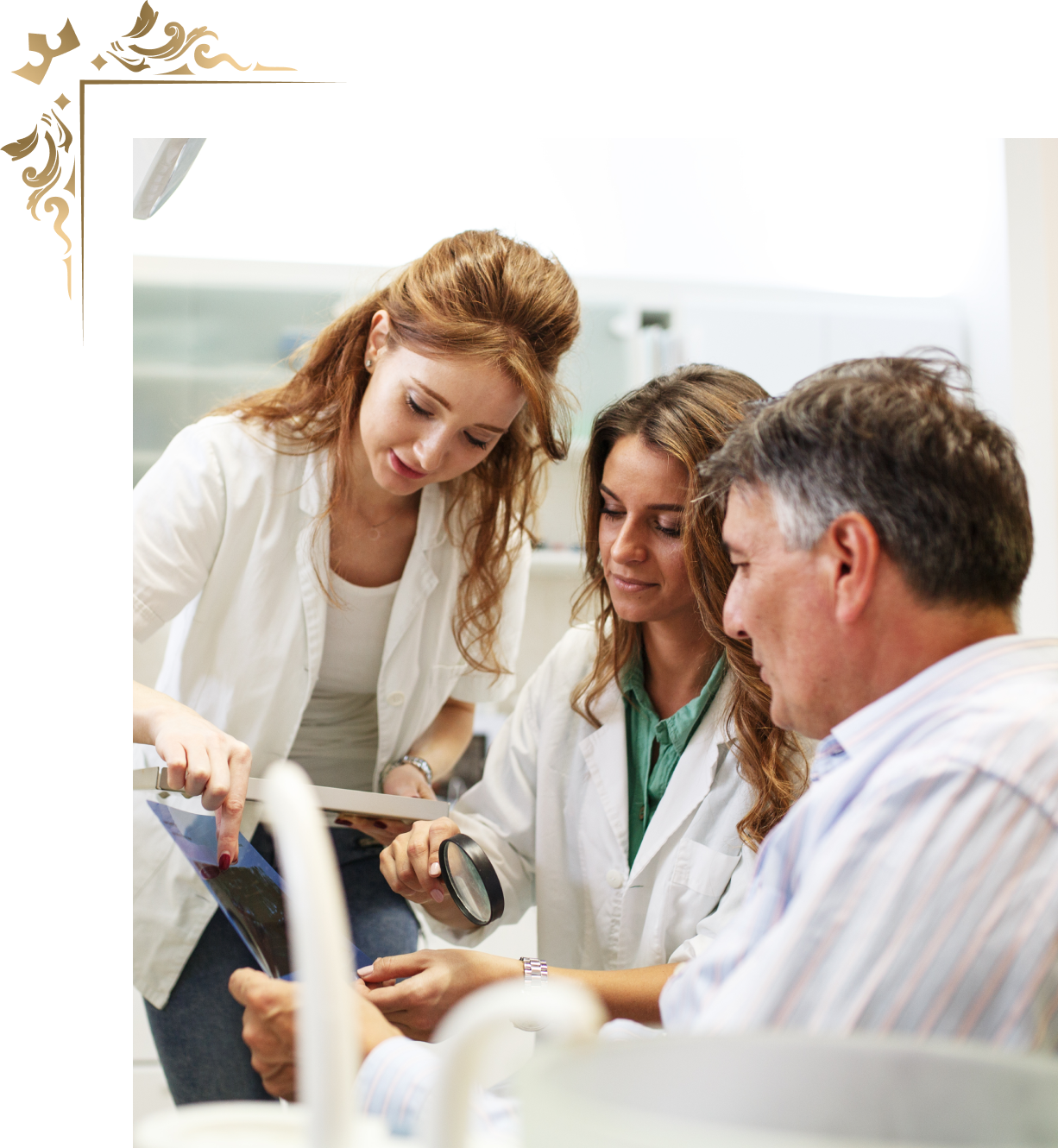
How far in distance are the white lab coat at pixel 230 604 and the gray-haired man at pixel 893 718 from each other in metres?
0.65

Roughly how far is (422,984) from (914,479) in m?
0.75

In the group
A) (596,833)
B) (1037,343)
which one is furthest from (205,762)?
(1037,343)

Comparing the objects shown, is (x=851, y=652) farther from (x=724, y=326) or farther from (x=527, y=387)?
(x=724, y=326)

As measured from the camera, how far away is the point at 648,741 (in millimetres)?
1439

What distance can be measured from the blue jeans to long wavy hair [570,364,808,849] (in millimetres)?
518

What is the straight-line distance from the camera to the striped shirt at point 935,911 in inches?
26.3

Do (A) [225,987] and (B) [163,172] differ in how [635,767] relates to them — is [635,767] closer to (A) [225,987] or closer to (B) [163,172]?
(A) [225,987]

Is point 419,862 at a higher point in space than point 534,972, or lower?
higher

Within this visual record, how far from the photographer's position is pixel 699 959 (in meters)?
0.82
